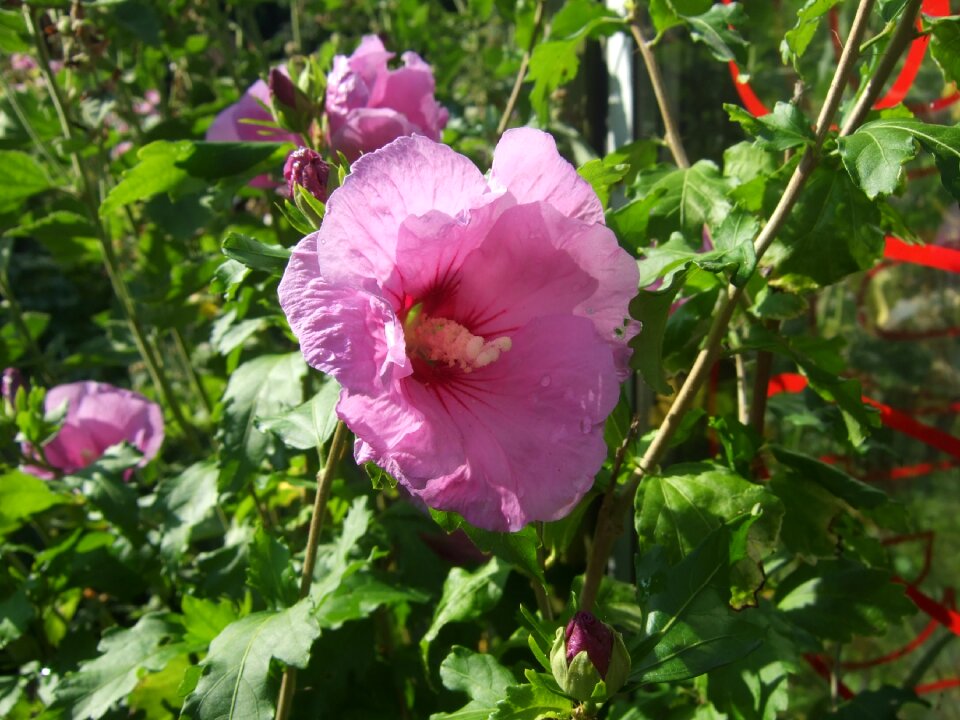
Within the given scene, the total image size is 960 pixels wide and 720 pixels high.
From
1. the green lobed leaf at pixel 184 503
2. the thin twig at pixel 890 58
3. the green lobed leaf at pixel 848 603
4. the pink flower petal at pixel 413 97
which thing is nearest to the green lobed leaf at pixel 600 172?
the thin twig at pixel 890 58

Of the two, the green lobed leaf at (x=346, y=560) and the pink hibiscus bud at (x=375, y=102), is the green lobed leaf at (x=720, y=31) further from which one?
the green lobed leaf at (x=346, y=560)

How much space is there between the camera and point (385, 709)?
110 centimetres

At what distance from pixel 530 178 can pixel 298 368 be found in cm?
53

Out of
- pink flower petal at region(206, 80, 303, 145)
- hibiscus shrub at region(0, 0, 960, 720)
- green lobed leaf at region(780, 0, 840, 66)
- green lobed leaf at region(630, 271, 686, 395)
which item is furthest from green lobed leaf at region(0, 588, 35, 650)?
green lobed leaf at region(780, 0, 840, 66)

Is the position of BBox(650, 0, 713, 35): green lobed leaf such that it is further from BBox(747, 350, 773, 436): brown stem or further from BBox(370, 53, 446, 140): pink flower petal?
BBox(747, 350, 773, 436): brown stem

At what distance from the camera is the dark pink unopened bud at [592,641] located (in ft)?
2.08

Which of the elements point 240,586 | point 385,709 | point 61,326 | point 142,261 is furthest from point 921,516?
point 61,326

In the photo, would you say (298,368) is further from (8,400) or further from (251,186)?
(8,400)

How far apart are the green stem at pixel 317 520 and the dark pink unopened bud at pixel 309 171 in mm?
186

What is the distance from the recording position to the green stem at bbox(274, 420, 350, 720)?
2.40 feet

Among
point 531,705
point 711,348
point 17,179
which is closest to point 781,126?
point 711,348

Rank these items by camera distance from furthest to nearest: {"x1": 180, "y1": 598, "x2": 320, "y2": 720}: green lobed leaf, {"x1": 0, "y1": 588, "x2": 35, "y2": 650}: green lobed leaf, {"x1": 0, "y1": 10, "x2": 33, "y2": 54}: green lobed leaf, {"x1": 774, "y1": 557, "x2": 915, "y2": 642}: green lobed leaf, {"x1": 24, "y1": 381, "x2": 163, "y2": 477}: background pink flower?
{"x1": 24, "y1": 381, "x2": 163, "y2": 477}: background pink flower → {"x1": 0, "y1": 10, "x2": 33, "y2": 54}: green lobed leaf → {"x1": 0, "y1": 588, "x2": 35, "y2": 650}: green lobed leaf → {"x1": 774, "y1": 557, "x2": 915, "y2": 642}: green lobed leaf → {"x1": 180, "y1": 598, "x2": 320, "y2": 720}: green lobed leaf

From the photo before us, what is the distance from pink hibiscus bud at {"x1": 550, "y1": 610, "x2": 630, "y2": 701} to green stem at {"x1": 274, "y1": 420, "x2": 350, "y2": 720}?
24 centimetres

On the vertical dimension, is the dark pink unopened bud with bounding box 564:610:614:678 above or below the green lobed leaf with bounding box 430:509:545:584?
below
